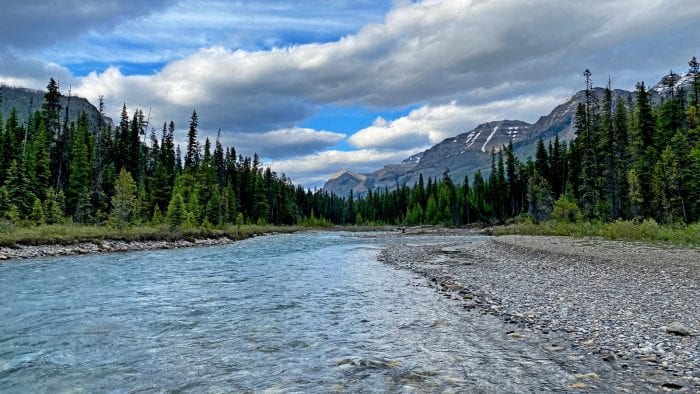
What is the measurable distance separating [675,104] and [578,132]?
1866 centimetres

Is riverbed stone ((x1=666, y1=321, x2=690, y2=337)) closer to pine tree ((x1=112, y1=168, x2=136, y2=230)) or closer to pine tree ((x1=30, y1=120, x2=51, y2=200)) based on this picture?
pine tree ((x1=112, y1=168, x2=136, y2=230))

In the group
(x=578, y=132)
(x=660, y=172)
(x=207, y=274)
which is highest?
(x=578, y=132)

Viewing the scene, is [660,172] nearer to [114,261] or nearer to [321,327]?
[321,327]

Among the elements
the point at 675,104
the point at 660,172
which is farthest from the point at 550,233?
the point at 675,104

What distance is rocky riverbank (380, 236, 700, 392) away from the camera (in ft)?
27.6

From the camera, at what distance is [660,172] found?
5109 centimetres

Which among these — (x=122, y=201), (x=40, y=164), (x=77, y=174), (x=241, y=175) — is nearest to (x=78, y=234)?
(x=122, y=201)

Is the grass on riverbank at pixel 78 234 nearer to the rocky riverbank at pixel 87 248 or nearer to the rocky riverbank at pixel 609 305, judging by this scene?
the rocky riverbank at pixel 87 248

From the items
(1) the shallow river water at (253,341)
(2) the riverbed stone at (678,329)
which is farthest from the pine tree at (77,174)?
(2) the riverbed stone at (678,329)

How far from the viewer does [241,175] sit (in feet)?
357

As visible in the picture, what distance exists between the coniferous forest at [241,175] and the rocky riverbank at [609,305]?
1233 inches

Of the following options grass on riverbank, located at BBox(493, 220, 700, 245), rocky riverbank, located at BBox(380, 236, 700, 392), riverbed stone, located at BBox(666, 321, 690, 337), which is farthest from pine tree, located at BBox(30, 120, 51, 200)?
riverbed stone, located at BBox(666, 321, 690, 337)

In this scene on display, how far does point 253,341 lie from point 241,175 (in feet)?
332

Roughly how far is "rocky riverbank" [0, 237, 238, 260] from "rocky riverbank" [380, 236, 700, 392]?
2903cm
